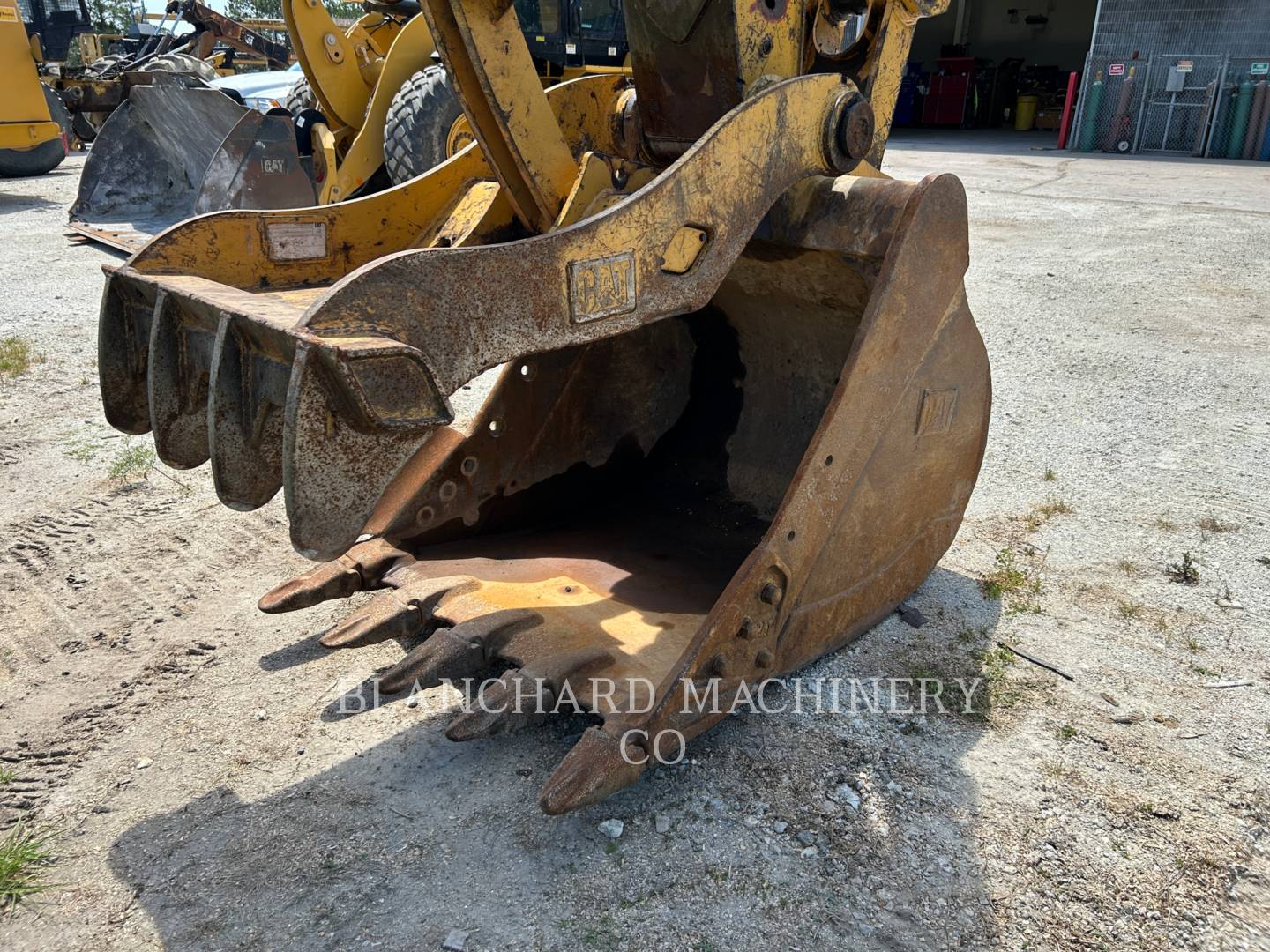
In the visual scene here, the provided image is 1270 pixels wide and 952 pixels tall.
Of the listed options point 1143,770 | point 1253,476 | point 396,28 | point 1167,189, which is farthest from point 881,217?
point 1167,189

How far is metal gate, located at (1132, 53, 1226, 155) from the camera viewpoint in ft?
54.3

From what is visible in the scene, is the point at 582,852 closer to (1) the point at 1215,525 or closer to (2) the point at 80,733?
(2) the point at 80,733

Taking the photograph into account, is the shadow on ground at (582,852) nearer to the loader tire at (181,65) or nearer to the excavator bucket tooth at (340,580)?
the excavator bucket tooth at (340,580)

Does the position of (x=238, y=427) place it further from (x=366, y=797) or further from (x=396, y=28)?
(x=396, y=28)

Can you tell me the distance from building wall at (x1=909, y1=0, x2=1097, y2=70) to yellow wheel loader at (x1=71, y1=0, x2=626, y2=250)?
67.1 feet

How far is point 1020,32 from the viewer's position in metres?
26.5

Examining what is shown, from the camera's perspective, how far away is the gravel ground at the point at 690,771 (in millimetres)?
1949

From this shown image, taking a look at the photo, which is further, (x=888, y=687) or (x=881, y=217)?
(x=888, y=687)

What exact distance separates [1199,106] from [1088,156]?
2.09 meters

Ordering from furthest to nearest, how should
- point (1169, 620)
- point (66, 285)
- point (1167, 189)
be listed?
point (1167, 189), point (66, 285), point (1169, 620)

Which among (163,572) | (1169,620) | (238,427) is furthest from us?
(163,572)

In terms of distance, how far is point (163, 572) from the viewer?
130 inches

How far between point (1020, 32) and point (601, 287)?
2892cm

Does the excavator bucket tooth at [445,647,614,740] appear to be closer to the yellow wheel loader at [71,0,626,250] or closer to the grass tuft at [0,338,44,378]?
the grass tuft at [0,338,44,378]
